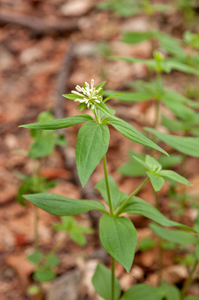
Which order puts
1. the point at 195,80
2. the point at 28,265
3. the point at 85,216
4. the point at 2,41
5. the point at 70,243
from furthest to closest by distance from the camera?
the point at 2,41 → the point at 195,80 → the point at 85,216 → the point at 70,243 → the point at 28,265

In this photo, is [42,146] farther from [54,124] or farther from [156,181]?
[156,181]

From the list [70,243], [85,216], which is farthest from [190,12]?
[70,243]

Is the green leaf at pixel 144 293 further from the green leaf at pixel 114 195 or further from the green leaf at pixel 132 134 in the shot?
the green leaf at pixel 132 134

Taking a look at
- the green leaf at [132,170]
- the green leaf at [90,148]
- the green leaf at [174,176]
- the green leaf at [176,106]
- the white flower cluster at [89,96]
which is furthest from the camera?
the green leaf at [132,170]

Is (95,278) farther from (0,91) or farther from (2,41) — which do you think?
(2,41)

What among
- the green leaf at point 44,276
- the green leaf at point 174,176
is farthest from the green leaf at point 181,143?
the green leaf at point 44,276

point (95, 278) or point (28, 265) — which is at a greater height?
point (95, 278)
